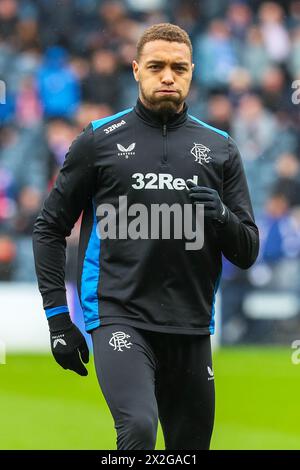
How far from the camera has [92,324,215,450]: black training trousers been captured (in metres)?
5.14

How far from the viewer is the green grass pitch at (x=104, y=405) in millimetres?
8961

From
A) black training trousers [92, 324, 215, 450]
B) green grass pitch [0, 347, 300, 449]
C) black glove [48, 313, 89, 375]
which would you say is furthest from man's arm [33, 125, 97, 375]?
green grass pitch [0, 347, 300, 449]

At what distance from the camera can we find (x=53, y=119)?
52.5ft

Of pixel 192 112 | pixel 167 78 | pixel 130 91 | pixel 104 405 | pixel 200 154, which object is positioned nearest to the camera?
pixel 167 78

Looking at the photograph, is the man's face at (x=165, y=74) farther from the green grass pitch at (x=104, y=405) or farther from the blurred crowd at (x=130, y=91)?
the blurred crowd at (x=130, y=91)

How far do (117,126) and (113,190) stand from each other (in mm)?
370

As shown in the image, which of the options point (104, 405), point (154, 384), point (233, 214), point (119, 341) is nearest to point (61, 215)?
point (119, 341)

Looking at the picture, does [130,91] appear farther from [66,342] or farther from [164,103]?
[66,342]

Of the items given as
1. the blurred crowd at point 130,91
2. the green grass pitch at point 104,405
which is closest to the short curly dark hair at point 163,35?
the green grass pitch at point 104,405

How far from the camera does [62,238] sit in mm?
5754

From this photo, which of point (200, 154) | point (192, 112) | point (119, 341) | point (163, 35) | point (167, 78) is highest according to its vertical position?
point (192, 112)

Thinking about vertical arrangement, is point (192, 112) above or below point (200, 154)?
above

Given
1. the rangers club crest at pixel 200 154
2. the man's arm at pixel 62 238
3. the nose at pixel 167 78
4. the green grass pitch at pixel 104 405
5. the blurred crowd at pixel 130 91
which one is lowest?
the green grass pitch at pixel 104 405

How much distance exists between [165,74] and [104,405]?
6.02m
